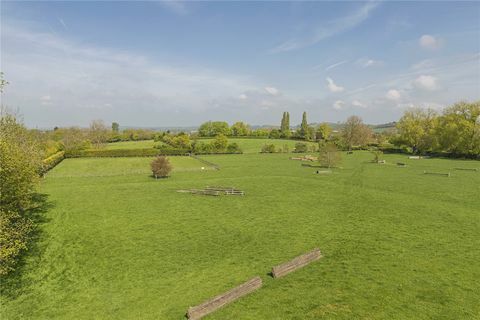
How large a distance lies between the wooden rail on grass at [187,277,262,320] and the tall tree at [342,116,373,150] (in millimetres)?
94001

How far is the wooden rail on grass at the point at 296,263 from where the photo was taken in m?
17.8

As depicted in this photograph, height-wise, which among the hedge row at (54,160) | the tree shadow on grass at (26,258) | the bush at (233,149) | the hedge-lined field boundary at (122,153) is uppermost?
the bush at (233,149)

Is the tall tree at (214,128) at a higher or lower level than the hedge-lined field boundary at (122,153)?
higher

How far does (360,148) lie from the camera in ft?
342

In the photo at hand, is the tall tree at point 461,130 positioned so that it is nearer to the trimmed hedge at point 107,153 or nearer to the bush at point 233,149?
the bush at point 233,149

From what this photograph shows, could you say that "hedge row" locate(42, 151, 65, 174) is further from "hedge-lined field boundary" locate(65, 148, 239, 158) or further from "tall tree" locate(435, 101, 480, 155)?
"tall tree" locate(435, 101, 480, 155)

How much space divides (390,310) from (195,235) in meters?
14.8

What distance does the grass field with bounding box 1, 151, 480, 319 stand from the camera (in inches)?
603

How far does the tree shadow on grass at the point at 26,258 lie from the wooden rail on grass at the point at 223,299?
37.8ft

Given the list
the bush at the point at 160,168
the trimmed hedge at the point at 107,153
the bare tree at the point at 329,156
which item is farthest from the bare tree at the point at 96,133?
the bare tree at the point at 329,156

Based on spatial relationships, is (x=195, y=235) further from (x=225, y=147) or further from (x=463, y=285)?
(x=225, y=147)

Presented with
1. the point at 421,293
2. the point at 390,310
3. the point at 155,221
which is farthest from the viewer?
the point at 155,221

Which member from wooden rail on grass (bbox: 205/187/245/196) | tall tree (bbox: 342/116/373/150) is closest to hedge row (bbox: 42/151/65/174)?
wooden rail on grass (bbox: 205/187/245/196)

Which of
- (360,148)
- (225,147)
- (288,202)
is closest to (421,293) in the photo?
(288,202)
